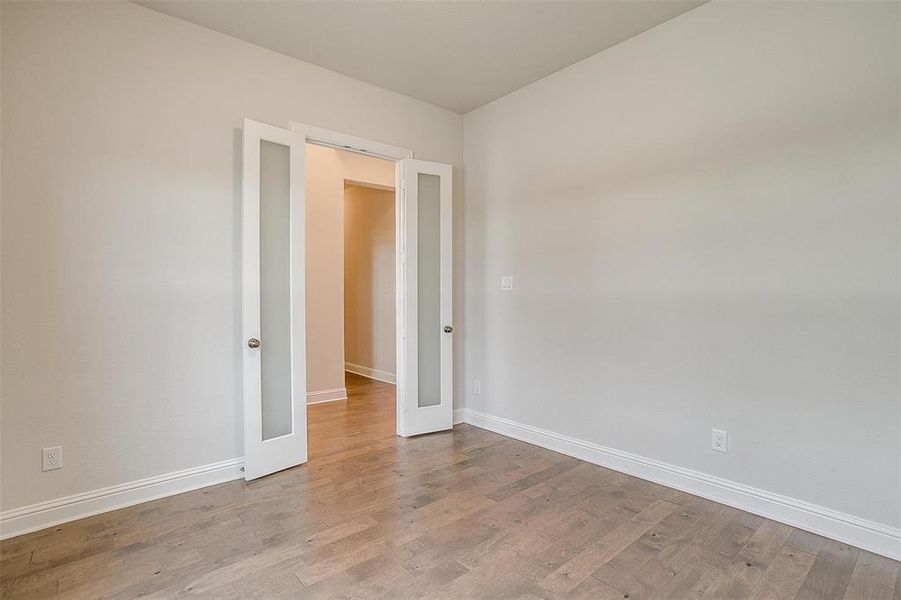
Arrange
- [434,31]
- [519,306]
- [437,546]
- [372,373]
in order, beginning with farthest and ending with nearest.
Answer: [372,373] < [519,306] < [434,31] < [437,546]

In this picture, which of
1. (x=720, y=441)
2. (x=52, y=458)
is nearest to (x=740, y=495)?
(x=720, y=441)

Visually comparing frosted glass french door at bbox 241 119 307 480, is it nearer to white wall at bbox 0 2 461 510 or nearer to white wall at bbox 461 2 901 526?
white wall at bbox 0 2 461 510

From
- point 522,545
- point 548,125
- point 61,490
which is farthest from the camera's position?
point 548,125

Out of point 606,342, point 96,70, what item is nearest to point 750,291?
point 606,342

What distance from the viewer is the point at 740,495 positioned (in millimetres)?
2443

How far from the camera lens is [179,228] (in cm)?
267

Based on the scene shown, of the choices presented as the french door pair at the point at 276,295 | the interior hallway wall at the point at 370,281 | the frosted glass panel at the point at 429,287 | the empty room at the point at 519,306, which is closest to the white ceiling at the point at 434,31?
the empty room at the point at 519,306

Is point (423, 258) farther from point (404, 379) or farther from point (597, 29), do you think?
point (597, 29)

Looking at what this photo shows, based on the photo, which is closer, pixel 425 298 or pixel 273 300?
pixel 273 300

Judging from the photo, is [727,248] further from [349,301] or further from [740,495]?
[349,301]

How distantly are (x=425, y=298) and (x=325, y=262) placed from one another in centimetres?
169

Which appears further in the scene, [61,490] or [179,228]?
[179,228]

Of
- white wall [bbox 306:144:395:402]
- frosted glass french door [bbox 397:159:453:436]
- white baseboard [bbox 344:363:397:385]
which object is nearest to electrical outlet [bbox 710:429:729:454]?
frosted glass french door [bbox 397:159:453:436]

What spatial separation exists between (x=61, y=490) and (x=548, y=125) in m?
3.90
